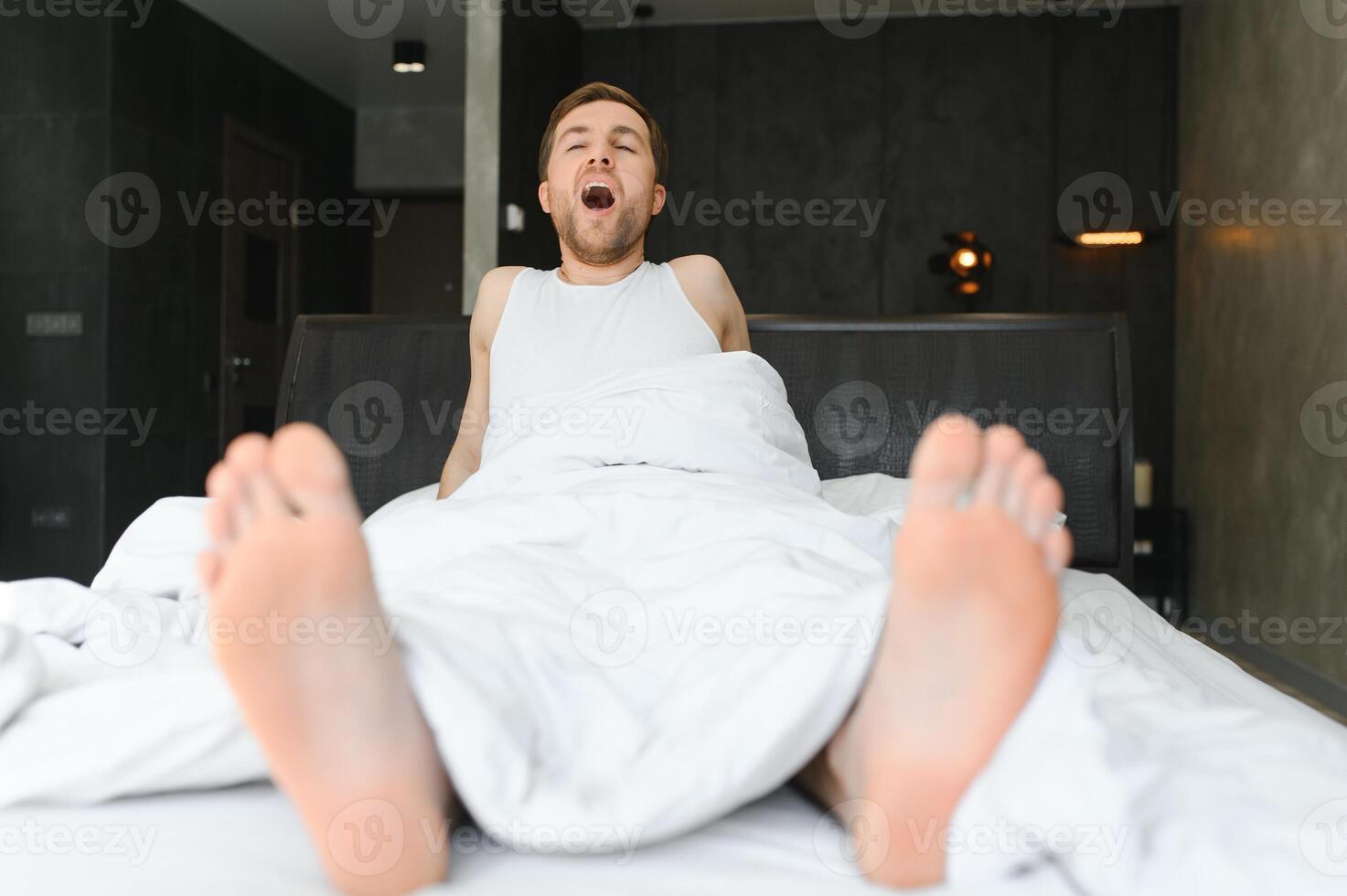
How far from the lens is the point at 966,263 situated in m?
4.67

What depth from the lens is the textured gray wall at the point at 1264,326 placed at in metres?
3.09

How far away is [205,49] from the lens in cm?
507

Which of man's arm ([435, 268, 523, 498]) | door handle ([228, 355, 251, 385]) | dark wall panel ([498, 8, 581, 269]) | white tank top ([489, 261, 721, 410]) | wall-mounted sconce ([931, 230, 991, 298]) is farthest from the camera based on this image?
door handle ([228, 355, 251, 385])

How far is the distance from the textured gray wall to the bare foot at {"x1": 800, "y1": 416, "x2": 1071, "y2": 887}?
2.71 metres

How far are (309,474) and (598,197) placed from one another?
1.16 meters

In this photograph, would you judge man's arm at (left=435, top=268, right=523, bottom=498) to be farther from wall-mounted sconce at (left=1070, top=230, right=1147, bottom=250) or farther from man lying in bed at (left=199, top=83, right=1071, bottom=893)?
wall-mounted sconce at (left=1070, top=230, right=1147, bottom=250)

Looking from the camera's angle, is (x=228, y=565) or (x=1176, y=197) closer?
(x=228, y=565)

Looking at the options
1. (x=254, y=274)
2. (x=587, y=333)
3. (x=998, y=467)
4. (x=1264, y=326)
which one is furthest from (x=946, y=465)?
(x=254, y=274)

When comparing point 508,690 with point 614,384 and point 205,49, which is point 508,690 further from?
point 205,49

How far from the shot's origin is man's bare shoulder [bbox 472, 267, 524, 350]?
6.07ft

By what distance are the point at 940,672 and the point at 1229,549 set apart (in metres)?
3.69

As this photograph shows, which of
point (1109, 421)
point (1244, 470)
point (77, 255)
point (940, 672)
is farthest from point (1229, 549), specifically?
point (77, 255)

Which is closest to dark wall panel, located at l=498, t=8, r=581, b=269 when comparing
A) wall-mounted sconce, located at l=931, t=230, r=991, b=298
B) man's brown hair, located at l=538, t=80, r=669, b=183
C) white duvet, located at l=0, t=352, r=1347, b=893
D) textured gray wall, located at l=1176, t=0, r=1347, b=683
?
wall-mounted sconce, located at l=931, t=230, r=991, b=298

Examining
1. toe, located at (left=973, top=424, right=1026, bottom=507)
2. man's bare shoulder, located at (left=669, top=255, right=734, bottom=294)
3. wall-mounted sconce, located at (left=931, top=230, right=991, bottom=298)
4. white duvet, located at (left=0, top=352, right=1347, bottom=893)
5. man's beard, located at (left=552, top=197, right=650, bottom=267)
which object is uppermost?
wall-mounted sconce, located at (left=931, top=230, right=991, bottom=298)
